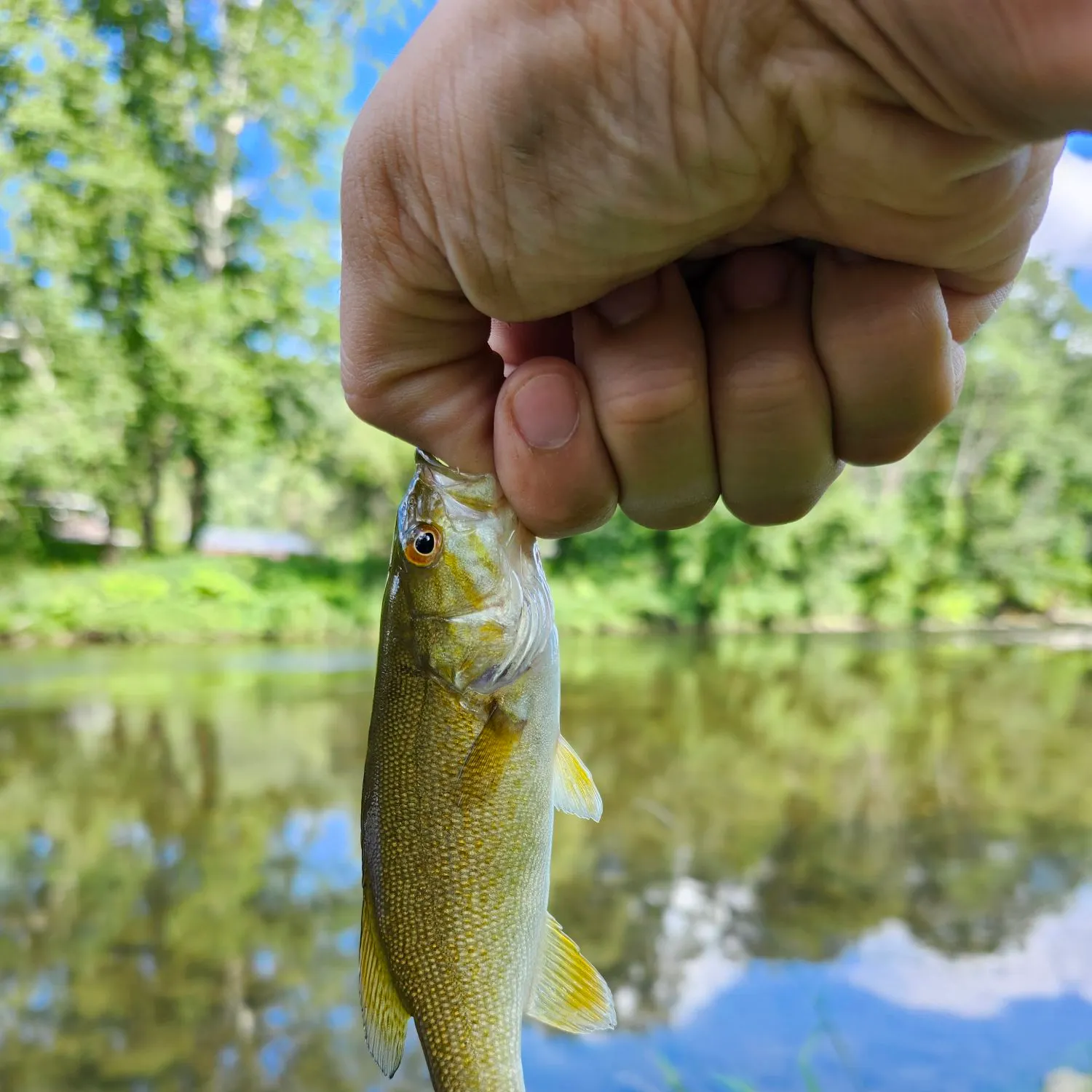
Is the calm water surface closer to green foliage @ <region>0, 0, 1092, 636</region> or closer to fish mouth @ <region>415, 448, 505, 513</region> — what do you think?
fish mouth @ <region>415, 448, 505, 513</region>

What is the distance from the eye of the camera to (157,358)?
2080 cm

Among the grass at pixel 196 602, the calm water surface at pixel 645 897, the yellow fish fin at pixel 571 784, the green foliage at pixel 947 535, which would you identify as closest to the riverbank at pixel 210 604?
the grass at pixel 196 602

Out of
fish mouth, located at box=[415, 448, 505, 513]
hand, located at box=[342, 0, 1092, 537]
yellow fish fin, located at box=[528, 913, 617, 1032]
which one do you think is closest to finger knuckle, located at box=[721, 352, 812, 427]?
hand, located at box=[342, 0, 1092, 537]

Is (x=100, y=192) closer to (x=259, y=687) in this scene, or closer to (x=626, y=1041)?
(x=259, y=687)

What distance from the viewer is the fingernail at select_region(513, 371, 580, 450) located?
162 cm

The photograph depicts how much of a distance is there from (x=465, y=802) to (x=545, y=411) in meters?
0.74

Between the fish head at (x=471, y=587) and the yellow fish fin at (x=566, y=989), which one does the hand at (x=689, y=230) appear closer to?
the fish head at (x=471, y=587)

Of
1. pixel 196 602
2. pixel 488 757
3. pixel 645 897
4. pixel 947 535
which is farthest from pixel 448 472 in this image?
pixel 947 535

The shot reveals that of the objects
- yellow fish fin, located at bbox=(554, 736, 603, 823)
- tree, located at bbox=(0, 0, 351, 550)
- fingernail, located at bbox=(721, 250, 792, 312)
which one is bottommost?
yellow fish fin, located at bbox=(554, 736, 603, 823)

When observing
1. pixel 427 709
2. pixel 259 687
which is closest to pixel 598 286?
pixel 427 709

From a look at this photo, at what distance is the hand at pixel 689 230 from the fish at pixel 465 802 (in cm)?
16

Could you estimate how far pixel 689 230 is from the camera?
128 cm

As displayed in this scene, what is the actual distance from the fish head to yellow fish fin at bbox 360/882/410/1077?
47cm

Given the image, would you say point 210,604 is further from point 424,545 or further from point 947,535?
point 947,535
